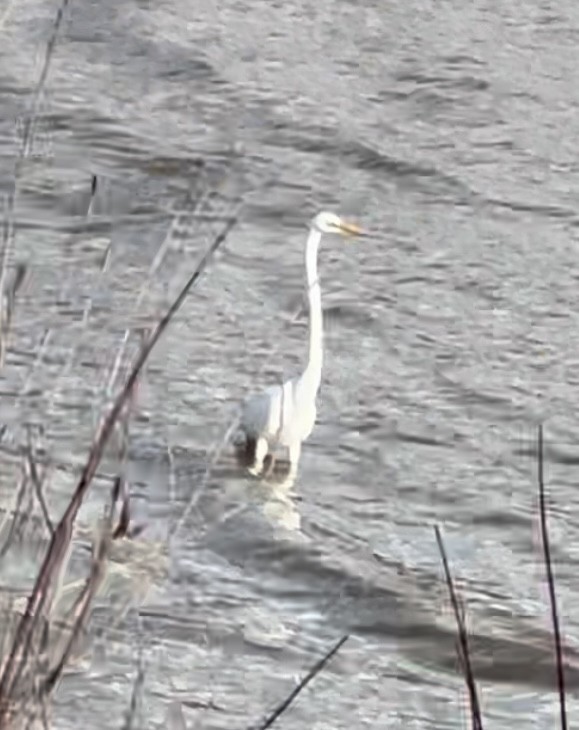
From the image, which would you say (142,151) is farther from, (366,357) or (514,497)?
(514,497)

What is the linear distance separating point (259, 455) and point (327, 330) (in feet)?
4.88

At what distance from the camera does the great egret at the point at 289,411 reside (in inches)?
285

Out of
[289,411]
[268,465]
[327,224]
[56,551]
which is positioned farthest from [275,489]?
[56,551]

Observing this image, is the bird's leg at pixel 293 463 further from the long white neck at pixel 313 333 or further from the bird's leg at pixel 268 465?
the long white neck at pixel 313 333

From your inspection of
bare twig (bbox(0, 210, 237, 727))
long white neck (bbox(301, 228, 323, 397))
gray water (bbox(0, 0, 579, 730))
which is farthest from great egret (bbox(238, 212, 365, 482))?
bare twig (bbox(0, 210, 237, 727))

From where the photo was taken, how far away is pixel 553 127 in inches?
420

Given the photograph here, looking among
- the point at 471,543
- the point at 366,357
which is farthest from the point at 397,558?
the point at 366,357

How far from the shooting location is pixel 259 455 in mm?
7312

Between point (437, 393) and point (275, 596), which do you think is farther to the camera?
point (437, 393)

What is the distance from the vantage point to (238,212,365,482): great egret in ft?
23.7

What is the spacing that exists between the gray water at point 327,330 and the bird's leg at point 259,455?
0.23ft

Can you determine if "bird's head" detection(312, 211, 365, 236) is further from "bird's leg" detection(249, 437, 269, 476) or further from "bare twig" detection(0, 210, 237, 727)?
"bare twig" detection(0, 210, 237, 727)

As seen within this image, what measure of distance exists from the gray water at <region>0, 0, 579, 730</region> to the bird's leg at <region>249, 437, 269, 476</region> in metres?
0.07

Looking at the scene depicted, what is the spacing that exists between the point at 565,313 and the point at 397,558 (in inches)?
88.4
